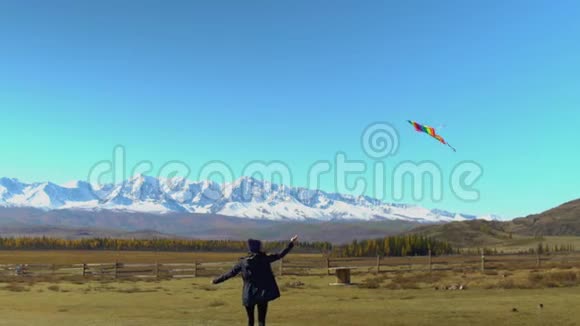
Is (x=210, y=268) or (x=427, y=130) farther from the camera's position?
(x=210, y=268)

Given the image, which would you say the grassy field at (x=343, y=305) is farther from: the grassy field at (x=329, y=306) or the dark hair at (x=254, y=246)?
the dark hair at (x=254, y=246)

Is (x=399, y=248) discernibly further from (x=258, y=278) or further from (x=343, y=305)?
(x=258, y=278)

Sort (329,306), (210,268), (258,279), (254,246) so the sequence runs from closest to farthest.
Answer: (258,279) → (254,246) → (329,306) → (210,268)

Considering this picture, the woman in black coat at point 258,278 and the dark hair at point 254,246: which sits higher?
the dark hair at point 254,246

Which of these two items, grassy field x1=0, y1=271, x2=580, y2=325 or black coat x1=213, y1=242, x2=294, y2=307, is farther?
grassy field x1=0, y1=271, x2=580, y2=325

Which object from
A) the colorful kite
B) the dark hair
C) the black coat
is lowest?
the black coat

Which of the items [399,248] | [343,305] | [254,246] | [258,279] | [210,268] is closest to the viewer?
[258,279]

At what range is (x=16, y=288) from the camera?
36156 millimetres

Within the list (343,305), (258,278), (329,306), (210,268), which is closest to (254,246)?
(258,278)

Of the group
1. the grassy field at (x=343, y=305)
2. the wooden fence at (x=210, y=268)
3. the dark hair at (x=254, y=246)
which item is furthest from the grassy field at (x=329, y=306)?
the wooden fence at (x=210, y=268)

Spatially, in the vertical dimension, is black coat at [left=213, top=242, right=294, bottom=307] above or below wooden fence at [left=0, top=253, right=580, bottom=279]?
above

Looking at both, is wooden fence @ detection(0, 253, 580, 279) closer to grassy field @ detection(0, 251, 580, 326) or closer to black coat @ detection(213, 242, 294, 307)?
grassy field @ detection(0, 251, 580, 326)

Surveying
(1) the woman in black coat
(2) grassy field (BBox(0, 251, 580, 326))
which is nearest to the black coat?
(1) the woman in black coat

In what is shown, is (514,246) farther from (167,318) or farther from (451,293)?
(167,318)
